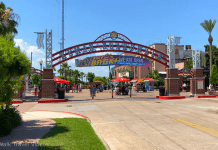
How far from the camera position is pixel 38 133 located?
730 centimetres

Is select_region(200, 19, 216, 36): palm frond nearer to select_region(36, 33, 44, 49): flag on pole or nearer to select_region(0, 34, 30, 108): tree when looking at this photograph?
select_region(36, 33, 44, 49): flag on pole

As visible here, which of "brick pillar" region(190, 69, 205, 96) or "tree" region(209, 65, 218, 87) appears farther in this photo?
"tree" region(209, 65, 218, 87)

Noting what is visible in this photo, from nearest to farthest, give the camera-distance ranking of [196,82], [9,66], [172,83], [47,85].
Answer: [9,66] → [47,85] → [172,83] → [196,82]

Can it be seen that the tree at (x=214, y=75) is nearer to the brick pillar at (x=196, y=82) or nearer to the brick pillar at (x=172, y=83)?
the brick pillar at (x=196, y=82)

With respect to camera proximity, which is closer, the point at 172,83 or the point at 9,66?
the point at 9,66

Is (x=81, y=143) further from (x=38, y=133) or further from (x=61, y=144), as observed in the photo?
(x=38, y=133)

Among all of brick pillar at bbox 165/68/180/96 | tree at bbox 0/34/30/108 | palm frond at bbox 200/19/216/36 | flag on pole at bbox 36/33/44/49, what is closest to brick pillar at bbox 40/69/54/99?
flag on pole at bbox 36/33/44/49

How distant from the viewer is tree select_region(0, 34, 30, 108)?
6301 mm

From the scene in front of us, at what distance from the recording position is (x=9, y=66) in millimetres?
6680

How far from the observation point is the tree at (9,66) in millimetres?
6301

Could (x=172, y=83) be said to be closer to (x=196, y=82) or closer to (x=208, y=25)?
(x=196, y=82)

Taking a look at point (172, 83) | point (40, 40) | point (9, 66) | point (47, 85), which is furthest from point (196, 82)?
point (9, 66)

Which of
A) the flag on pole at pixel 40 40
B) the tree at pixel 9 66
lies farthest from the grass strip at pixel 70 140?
the flag on pole at pixel 40 40

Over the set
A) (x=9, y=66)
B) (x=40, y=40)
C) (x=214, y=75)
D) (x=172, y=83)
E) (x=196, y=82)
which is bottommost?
(x=172, y=83)
